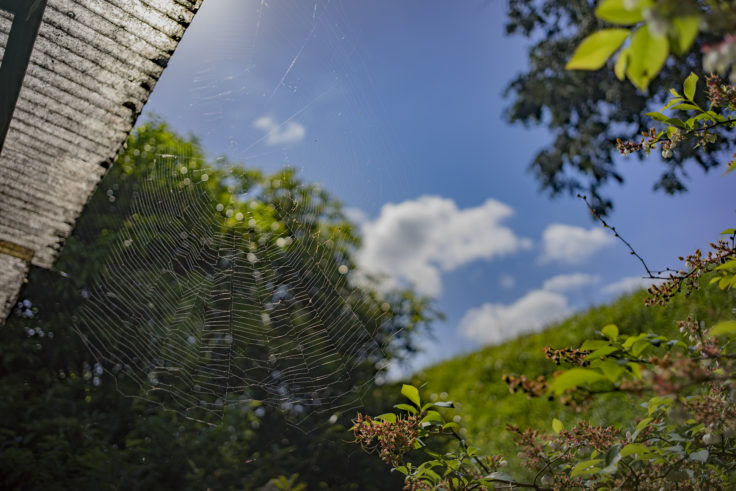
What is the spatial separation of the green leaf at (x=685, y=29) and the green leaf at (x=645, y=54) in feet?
0.05

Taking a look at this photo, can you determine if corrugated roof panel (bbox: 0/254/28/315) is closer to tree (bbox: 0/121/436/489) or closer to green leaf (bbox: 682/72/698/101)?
tree (bbox: 0/121/436/489)

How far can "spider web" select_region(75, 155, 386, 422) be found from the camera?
3432 mm

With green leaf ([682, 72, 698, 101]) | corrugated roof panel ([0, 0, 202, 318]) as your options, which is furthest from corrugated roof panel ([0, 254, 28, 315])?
green leaf ([682, 72, 698, 101])

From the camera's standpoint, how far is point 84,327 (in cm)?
369

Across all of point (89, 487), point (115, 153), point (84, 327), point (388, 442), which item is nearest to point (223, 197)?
point (84, 327)

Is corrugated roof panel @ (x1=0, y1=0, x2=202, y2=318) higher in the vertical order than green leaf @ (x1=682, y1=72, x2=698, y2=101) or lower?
higher

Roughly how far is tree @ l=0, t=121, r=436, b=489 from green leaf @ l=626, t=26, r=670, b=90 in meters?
2.70

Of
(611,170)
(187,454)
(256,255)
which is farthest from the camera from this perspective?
(611,170)

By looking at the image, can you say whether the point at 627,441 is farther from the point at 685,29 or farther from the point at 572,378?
the point at 685,29

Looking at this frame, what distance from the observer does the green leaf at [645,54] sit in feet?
1.74

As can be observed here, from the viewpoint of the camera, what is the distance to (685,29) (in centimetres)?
50

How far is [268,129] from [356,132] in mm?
689

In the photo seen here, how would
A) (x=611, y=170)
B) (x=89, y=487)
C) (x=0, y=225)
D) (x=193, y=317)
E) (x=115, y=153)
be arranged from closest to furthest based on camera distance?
1. (x=115, y=153)
2. (x=0, y=225)
3. (x=89, y=487)
4. (x=193, y=317)
5. (x=611, y=170)

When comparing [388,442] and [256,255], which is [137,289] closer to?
[256,255]
